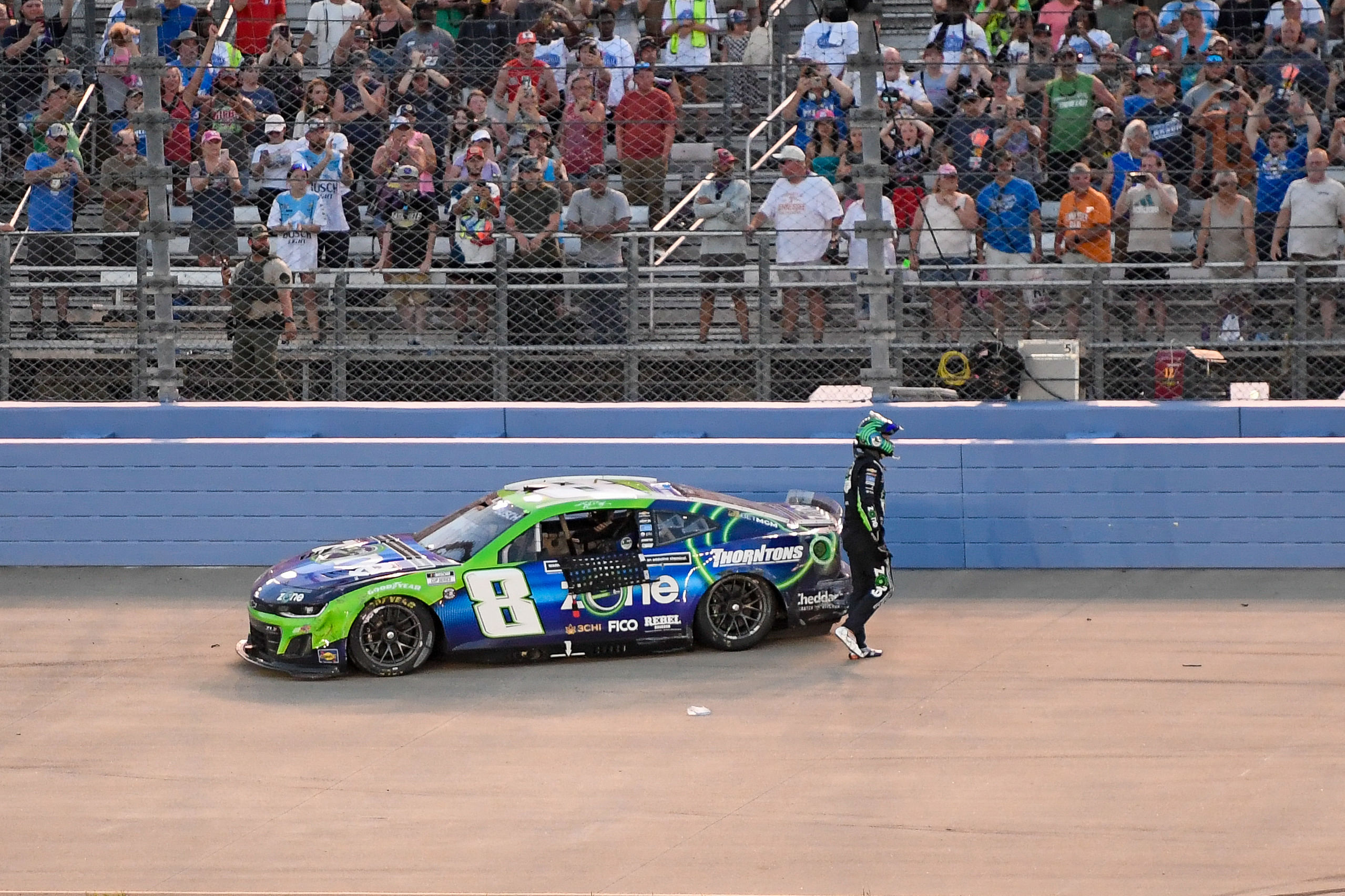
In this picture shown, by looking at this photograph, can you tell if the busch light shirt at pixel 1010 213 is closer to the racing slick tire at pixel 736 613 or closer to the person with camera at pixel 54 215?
the racing slick tire at pixel 736 613

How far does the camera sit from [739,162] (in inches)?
598

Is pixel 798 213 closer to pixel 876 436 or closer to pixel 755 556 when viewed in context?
pixel 876 436

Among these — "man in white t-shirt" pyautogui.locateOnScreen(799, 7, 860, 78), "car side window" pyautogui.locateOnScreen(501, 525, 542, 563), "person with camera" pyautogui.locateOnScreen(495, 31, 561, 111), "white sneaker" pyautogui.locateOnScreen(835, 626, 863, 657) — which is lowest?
"white sneaker" pyautogui.locateOnScreen(835, 626, 863, 657)

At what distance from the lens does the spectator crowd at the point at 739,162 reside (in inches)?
516

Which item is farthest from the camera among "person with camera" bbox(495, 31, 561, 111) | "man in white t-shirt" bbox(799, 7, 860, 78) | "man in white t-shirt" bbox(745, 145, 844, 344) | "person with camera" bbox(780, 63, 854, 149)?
"man in white t-shirt" bbox(799, 7, 860, 78)

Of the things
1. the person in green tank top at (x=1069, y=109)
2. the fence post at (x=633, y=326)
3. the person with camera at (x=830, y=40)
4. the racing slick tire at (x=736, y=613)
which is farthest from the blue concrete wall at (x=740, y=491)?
the person with camera at (x=830, y=40)

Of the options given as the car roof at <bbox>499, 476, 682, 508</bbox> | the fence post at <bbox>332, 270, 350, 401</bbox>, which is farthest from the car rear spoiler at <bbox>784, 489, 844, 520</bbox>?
the fence post at <bbox>332, 270, 350, 401</bbox>

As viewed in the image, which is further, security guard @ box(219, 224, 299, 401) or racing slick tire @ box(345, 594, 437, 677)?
security guard @ box(219, 224, 299, 401)

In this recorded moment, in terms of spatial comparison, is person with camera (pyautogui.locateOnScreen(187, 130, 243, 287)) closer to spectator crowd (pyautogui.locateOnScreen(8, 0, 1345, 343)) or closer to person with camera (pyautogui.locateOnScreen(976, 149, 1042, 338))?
spectator crowd (pyautogui.locateOnScreen(8, 0, 1345, 343))

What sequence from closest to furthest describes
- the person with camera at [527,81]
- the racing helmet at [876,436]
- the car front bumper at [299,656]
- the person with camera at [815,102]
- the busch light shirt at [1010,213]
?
the car front bumper at [299,656], the racing helmet at [876,436], the busch light shirt at [1010,213], the person with camera at [815,102], the person with camera at [527,81]

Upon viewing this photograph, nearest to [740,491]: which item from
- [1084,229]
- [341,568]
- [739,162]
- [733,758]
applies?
[341,568]

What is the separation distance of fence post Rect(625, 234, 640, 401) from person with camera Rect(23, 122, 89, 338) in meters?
4.24

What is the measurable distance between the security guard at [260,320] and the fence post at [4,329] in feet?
5.35

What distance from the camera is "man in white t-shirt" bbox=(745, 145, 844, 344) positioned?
13438 mm
